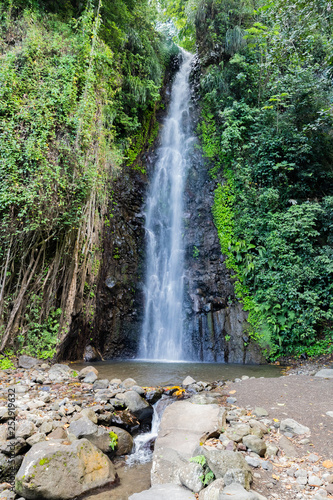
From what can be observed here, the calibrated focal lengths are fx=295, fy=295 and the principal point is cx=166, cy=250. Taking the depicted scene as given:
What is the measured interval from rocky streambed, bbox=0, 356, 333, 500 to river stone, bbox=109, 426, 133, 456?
0.04 feet

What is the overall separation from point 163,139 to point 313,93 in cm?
660

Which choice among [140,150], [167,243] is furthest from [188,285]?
[140,150]

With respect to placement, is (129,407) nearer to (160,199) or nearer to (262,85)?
(160,199)

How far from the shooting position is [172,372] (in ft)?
23.2

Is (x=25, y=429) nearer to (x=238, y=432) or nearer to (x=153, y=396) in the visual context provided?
(x=153, y=396)

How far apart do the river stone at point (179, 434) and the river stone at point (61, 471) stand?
1.93ft

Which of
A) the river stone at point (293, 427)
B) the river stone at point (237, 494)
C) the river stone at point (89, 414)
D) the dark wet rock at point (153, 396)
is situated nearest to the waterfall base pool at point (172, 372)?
the dark wet rock at point (153, 396)

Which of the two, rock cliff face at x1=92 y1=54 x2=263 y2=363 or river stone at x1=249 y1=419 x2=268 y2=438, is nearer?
river stone at x1=249 y1=419 x2=268 y2=438

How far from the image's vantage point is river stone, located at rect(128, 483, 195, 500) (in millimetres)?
2496

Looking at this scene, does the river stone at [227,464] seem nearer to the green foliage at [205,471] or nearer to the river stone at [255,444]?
the green foliage at [205,471]

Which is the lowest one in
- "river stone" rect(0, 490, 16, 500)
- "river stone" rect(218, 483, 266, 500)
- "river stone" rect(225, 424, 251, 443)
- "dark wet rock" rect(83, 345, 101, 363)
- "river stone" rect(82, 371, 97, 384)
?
"river stone" rect(0, 490, 16, 500)

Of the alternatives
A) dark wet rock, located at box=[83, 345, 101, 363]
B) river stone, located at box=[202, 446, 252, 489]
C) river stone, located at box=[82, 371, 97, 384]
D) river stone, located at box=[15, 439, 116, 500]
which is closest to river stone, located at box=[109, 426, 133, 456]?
river stone, located at box=[15, 439, 116, 500]

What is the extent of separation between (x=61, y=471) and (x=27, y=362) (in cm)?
401

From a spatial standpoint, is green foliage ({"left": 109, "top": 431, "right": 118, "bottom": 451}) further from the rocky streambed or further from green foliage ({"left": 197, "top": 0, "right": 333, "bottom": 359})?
green foliage ({"left": 197, "top": 0, "right": 333, "bottom": 359})
